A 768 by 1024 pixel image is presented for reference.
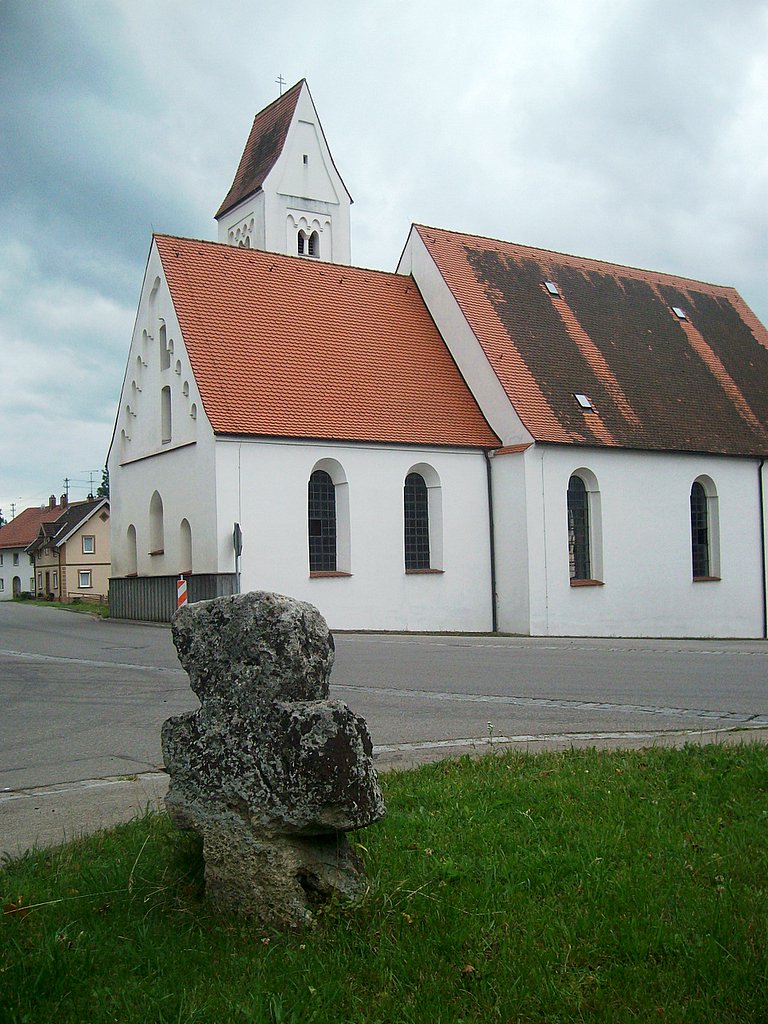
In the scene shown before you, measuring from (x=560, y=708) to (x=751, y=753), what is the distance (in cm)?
423

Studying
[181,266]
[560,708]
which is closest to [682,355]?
[181,266]

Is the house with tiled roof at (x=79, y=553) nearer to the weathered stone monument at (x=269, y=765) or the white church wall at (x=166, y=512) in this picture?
the white church wall at (x=166, y=512)

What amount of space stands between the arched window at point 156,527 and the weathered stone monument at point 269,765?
24970mm

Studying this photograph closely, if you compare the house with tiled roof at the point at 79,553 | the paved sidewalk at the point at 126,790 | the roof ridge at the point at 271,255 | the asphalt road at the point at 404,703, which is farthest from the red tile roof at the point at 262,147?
the paved sidewalk at the point at 126,790

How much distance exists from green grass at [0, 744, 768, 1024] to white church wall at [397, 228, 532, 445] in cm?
2268

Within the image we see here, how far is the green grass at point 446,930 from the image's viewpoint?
352 centimetres

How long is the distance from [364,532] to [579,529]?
22.0 ft

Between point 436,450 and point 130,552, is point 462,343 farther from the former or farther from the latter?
point 130,552

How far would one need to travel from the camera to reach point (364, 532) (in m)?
26.4

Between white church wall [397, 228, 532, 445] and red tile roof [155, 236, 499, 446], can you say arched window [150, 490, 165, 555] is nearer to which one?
red tile roof [155, 236, 499, 446]

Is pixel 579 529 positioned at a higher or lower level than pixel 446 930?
higher

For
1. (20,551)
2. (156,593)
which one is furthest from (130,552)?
(20,551)

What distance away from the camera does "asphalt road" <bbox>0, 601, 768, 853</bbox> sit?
7.98 meters

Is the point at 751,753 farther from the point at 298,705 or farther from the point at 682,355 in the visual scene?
the point at 682,355
